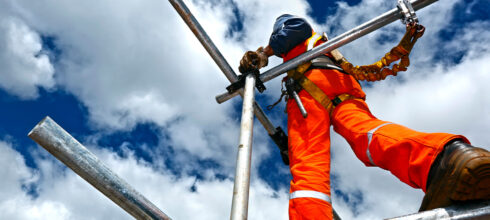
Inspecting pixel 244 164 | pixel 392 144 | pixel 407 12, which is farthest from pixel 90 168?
pixel 407 12

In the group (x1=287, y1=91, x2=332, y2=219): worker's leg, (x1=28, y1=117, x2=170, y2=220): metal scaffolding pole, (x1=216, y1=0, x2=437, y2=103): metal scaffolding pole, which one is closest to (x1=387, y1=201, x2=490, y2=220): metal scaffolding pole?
(x1=287, y1=91, x2=332, y2=219): worker's leg

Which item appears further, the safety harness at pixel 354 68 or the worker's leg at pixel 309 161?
the safety harness at pixel 354 68

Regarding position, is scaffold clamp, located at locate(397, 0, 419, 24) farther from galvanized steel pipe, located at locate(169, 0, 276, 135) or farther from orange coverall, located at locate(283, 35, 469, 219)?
galvanized steel pipe, located at locate(169, 0, 276, 135)

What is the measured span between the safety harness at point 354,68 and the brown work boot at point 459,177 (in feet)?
5.08

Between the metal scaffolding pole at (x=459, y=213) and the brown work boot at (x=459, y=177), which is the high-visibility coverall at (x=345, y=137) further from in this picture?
the metal scaffolding pole at (x=459, y=213)

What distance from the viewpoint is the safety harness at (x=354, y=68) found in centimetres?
344

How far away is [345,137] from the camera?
339 centimetres

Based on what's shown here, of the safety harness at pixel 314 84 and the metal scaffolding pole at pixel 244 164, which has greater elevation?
the safety harness at pixel 314 84

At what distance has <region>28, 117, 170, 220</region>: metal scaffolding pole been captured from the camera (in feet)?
4.99

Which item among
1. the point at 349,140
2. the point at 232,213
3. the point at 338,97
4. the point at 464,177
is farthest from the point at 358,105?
the point at 232,213

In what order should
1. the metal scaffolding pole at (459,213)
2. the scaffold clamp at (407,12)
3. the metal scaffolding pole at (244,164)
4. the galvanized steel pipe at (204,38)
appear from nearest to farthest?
the metal scaffolding pole at (459,213), the metal scaffolding pole at (244,164), the scaffold clamp at (407,12), the galvanized steel pipe at (204,38)

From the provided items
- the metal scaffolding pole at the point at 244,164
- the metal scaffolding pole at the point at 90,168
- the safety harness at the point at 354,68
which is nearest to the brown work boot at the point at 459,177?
the metal scaffolding pole at the point at 244,164

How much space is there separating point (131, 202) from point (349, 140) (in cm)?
229

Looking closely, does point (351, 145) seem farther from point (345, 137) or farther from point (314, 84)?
point (314, 84)
